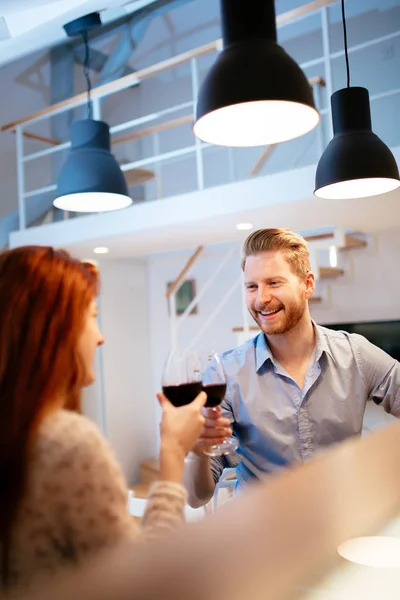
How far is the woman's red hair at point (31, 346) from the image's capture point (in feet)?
2.33

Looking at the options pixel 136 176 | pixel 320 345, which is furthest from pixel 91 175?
pixel 136 176

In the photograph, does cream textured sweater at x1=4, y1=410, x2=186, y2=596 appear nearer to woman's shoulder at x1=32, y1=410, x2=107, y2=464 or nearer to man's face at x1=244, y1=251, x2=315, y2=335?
woman's shoulder at x1=32, y1=410, x2=107, y2=464

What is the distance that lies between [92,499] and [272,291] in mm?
999

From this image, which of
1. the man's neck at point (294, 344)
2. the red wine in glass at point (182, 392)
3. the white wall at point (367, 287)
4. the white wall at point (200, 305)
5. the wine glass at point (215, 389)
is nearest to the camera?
the red wine in glass at point (182, 392)

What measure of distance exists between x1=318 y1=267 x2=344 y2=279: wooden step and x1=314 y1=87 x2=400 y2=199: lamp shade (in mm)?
2688

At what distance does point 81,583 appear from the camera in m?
0.61

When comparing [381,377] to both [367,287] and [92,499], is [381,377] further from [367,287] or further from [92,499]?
[367,287]

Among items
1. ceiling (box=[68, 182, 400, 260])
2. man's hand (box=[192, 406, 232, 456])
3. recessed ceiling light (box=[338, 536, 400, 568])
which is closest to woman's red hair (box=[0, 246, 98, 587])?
man's hand (box=[192, 406, 232, 456])

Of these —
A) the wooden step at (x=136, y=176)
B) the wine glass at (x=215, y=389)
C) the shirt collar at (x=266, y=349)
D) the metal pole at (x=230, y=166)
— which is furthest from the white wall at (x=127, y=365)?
the wine glass at (x=215, y=389)

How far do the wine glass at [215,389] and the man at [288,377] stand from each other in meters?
0.42

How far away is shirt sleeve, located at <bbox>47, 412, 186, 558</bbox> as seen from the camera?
2.30ft

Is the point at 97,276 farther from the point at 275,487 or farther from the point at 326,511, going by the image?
the point at 326,511

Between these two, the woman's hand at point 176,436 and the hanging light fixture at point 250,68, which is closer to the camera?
the woman's hand at point 176,436

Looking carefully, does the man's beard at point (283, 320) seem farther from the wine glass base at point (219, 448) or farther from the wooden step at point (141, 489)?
the wooden step at point (141, 489)
